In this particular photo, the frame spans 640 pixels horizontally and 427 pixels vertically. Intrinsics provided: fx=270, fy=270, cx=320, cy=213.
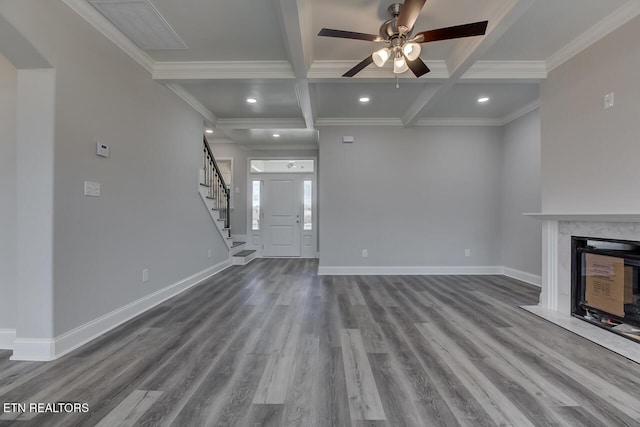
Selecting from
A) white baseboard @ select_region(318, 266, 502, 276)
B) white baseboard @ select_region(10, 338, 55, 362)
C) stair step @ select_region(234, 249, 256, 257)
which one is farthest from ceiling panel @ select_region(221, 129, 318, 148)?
white baseboard @ select_region(10, 338, 55, 362)

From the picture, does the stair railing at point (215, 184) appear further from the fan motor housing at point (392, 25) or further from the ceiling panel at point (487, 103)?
the ceiling panel at point (487, 103)

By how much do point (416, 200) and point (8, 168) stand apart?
486cm

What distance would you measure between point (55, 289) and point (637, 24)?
4955mm

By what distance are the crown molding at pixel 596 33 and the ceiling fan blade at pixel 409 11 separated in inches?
72.6

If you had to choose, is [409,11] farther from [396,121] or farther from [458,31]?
[396,121]

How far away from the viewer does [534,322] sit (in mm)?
2613

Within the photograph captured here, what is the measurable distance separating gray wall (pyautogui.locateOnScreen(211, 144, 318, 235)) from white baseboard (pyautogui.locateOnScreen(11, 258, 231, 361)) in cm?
333

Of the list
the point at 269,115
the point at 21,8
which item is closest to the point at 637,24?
the point at 269,115

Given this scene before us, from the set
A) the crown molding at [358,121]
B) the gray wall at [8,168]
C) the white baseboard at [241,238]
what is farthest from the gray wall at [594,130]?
the white baseboard at [241,238]

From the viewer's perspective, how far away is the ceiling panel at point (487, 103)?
3523 millimetres

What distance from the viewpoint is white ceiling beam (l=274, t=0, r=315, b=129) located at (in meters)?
2.02

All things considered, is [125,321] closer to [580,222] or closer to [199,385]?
[199,385]

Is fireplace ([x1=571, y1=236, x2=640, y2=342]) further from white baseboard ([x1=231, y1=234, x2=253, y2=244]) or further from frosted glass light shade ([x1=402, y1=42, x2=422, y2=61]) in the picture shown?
white baseboard ([x1=231, y1=234, x2=253, y2=244])

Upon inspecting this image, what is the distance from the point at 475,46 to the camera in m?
2.44
